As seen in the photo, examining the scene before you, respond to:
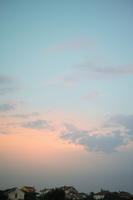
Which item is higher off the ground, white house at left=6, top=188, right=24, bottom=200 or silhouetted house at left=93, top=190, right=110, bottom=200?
white house at left=6, top=188, right=24, bottom=200

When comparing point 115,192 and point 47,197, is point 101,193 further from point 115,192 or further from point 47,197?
point 47,197

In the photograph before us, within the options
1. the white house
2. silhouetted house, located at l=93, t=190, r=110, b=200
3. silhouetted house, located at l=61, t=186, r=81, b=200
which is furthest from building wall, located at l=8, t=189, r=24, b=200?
silhouetted house, located at l=93, t=190, r=110, b=200

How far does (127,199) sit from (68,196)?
3049 cm

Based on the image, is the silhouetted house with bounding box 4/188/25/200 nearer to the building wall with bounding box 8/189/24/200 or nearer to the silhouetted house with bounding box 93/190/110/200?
the building wall with bounding box 8/189/24/200

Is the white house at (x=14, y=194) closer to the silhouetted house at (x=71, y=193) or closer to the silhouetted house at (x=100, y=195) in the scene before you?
the silhouetted house at (x=71, y=193)

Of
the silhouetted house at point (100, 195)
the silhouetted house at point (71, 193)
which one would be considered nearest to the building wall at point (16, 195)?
the silhouetted house at point (71, 193)

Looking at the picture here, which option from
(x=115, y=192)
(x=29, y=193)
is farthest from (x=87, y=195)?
(x=29, y=193)

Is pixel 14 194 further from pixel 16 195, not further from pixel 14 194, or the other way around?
pixel 16 195

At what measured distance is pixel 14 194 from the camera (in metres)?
62.1

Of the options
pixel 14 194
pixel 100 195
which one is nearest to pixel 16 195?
pixel 14 194

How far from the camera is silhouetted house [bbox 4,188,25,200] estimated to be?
201 ft

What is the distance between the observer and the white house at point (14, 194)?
201ft

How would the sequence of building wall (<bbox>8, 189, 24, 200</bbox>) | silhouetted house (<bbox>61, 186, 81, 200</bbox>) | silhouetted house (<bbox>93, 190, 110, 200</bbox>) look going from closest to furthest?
building wall (<bbox>8, 189, 24, 200</bbox>) < silhouetted house (<bbox>61, 186, 81, 200</bbox>) < silhouetted house (<bbox>93, 190, 110, 200</bbox>)

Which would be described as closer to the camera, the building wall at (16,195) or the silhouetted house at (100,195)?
the building wall at (16,195)
